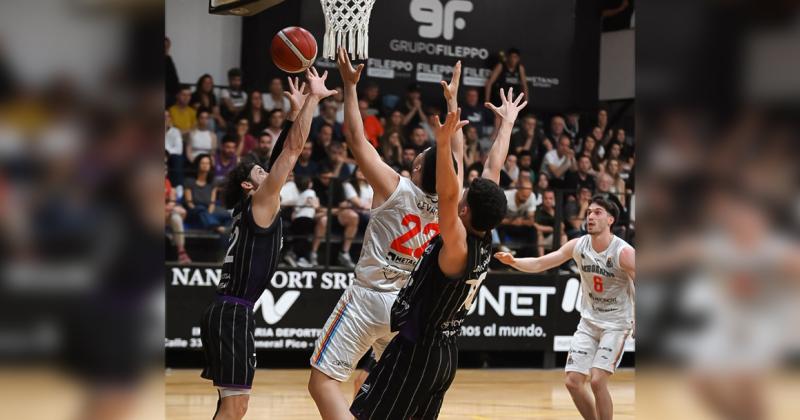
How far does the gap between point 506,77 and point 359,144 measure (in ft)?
33.7

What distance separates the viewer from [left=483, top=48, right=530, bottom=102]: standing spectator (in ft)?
50.1

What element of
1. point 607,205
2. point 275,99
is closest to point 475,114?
point 275,99

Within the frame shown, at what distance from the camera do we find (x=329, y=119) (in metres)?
12.9

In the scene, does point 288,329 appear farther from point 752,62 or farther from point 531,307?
point 752,62

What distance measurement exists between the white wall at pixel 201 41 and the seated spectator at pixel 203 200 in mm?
3019

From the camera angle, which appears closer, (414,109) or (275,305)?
(275,305)

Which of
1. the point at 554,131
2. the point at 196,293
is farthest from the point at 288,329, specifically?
the point at 554,131

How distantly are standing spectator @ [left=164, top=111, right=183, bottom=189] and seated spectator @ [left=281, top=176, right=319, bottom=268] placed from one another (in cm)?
133

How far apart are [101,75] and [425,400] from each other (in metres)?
3.38

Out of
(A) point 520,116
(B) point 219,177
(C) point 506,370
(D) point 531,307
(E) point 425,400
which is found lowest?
(C) point 506,370

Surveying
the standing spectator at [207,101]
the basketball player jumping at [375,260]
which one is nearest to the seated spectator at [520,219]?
the standing spectator at [207,101]

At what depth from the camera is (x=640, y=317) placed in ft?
4.36

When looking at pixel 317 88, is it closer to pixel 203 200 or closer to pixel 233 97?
pixel 203 200

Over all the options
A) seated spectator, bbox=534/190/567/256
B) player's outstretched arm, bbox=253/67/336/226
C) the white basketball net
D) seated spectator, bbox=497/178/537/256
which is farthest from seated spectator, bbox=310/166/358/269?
player's outstretched arm, bbox=253/67/336/226
